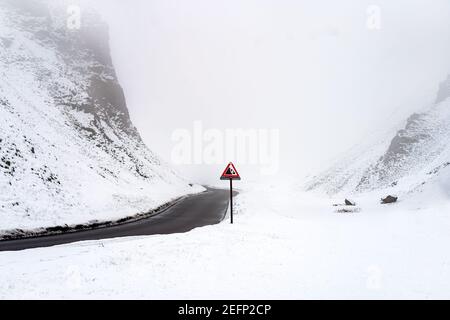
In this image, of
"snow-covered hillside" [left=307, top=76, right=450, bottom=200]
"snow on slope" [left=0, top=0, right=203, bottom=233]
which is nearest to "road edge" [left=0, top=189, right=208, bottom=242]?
"snow on slope" [left=0, top=0, right=203, bottom=233]

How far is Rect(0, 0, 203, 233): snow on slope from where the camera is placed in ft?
71.7

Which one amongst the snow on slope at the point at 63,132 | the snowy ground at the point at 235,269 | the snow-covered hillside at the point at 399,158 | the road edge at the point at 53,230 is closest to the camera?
the snowy ground at the point at 235,269

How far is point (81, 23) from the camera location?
64.6 metres

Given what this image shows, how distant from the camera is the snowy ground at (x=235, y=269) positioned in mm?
6883

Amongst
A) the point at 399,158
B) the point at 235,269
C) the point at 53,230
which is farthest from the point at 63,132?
the point at 399,158

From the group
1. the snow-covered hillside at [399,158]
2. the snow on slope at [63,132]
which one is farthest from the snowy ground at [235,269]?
the snow-covered hillside at [399,158]

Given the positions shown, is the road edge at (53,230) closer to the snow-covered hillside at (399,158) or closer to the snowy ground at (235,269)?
the snowy ground at (235,269)

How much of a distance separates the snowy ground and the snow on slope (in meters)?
9.69

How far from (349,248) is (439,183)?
17900 millimetres

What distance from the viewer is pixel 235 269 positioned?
8430 mm

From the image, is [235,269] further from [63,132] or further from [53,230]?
[63,132]

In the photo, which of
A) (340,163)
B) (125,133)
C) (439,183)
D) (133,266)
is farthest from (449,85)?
(133,266)

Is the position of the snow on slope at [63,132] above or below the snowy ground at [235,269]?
above

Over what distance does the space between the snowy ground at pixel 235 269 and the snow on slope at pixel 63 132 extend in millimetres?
9695
